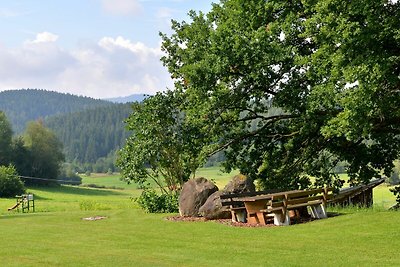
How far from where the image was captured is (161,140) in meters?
27.7

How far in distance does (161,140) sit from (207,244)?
41.1 feet

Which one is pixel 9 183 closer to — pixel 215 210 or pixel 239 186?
pixel 239 186

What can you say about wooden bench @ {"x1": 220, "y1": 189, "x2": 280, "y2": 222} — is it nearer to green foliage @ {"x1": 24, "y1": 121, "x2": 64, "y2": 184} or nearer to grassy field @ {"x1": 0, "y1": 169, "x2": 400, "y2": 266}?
grassy field @ {"x1": 0, "y1": 169, "x2": 400, "y2": 266}

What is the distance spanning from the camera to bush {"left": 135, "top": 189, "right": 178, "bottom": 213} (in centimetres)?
2734

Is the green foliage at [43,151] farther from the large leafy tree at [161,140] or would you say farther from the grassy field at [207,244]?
the grassy field at [207,244]

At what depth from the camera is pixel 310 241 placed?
612 inches

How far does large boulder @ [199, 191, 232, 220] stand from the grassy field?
127 cm

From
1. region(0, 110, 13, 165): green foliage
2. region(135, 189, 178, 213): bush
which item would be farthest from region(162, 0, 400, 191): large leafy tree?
region(0, 110, 13, 165): green foliage

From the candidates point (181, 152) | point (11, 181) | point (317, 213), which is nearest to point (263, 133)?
point (181, 152)

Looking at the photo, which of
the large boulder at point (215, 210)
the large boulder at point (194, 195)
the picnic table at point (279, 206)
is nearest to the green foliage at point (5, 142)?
the large boulder at point (194, 195)

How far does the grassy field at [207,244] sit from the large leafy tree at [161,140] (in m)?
5.83

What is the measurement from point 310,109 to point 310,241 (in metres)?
7.68

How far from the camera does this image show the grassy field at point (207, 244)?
12781 mm

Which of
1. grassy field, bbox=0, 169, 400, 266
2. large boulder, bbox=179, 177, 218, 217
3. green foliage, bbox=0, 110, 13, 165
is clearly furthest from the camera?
green foliage, bbox=0, 110, 13, 165
